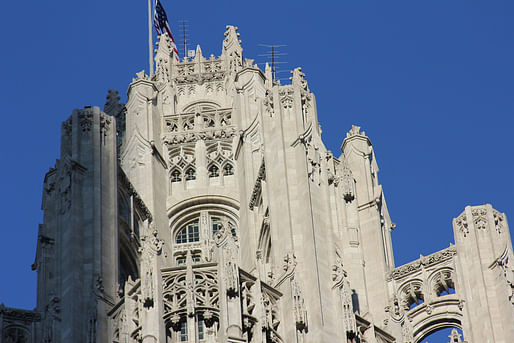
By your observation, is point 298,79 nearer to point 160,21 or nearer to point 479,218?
point 479,218

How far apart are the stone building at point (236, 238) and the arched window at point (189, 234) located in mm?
73

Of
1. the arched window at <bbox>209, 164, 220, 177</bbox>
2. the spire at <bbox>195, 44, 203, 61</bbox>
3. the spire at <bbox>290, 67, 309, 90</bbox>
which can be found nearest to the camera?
the spire at <bbox>290, 67, 309, 90</bbox>

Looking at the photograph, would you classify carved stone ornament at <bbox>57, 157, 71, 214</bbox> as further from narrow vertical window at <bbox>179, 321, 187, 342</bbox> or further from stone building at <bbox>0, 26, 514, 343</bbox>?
narrow vertical window at <bbox>179, 321, 187, 342</bbox>

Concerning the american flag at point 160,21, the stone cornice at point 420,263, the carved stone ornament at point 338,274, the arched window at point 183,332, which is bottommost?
the arched window at point 183,332

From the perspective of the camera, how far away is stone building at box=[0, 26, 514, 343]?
57031 millimetres

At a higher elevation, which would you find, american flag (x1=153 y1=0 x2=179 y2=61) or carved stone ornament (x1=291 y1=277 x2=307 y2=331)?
american flag (x1=153 y1=0 x2=179 y2=61)

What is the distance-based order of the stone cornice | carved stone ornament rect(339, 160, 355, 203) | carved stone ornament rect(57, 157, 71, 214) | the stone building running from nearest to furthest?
the stone building < carved stone ornament rect(57, 157, 71, 214) < the stone cornice < carved stone ornament rect(339, 160, 355, 203)

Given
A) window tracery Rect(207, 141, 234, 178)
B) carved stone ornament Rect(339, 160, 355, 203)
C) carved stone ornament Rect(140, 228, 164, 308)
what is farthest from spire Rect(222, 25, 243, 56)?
carved stone ornament Rect(140, 228, 164, 308)

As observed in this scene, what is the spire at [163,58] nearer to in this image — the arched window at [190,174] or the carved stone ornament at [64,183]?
the arched window at [190,174]

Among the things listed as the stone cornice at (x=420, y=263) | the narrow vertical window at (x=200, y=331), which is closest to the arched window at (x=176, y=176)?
the stone cornice at (x=420, y=263)

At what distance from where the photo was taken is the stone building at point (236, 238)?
187 feet

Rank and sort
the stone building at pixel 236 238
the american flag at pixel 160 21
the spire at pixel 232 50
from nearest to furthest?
the stone building at pixel 236 238 < the spire at pixel 232 50 < the american flag at pixel 160 21

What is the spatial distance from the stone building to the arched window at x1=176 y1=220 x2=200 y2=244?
0.24 feet

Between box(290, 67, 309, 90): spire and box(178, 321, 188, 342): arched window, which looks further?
box(290, 67, 309, 90): spire
